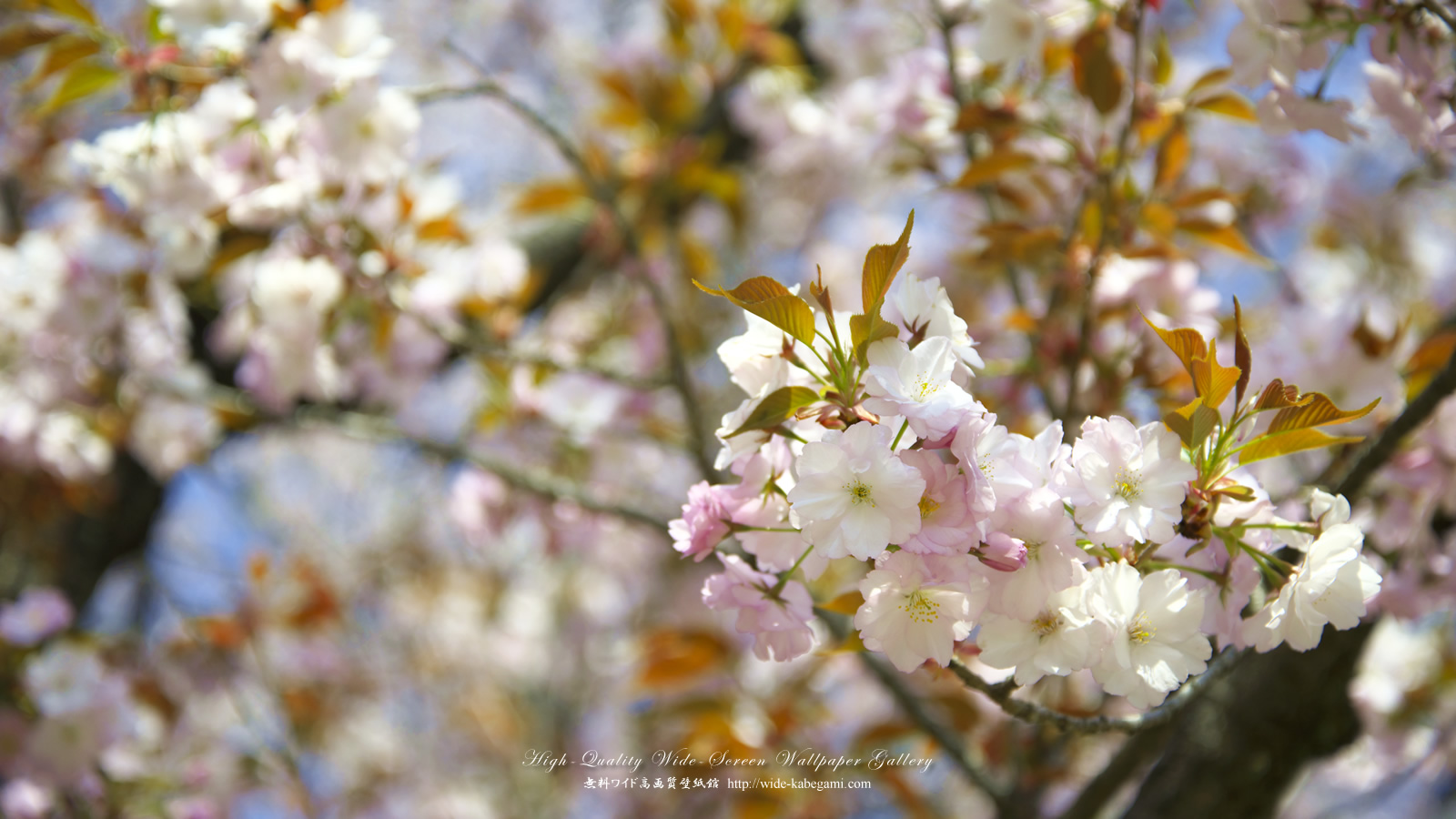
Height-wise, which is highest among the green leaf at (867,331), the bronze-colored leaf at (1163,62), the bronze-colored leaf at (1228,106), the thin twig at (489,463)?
the bronze-colored leaf at (1163,62)

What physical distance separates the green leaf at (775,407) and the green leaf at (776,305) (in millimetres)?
41

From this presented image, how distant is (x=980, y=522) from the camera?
557mm

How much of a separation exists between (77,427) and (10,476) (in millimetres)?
306

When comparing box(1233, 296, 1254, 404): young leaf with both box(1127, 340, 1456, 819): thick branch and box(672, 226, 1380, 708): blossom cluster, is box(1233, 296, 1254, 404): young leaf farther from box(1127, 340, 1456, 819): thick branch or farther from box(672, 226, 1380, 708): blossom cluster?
box(1127, 340, 1456, 819): thick branch

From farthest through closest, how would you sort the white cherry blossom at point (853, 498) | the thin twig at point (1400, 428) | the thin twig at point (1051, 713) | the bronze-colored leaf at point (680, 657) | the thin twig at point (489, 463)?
the bronze-colored leaf at point (680, 657) → the thin twig at point (489, 463) → the thin twig at point (1400, 428) → the thin twig at point (1051, 713) → the white cherry blossom at point (853, 498)

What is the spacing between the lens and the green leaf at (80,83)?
116 cm

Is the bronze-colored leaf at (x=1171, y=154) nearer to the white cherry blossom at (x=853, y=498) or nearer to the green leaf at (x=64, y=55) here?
the white cherry blossom at (x=853, y=498)

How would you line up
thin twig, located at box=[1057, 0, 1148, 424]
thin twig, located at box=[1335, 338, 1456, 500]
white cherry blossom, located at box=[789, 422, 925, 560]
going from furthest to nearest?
thin twig, located at box=[1057, 0, 1148, 424] < thin twig, located at box=[1335, 338, 1456, 500] < white cherry blossom, located at box=[789, 422, 925, 560]

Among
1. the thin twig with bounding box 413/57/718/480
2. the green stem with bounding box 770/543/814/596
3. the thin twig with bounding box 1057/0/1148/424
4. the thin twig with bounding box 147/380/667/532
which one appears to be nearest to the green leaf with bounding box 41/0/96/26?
the thin twig with bounding box 413/57/718/480

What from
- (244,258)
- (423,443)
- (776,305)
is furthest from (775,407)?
(244,258)

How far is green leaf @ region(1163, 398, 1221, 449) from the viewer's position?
593mm

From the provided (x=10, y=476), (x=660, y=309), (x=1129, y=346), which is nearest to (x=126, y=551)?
(x=10, y=476)

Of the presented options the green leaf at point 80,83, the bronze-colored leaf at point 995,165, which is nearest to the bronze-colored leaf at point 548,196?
the green leaf at point 80,83

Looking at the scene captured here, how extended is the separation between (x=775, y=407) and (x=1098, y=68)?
2.53ft
